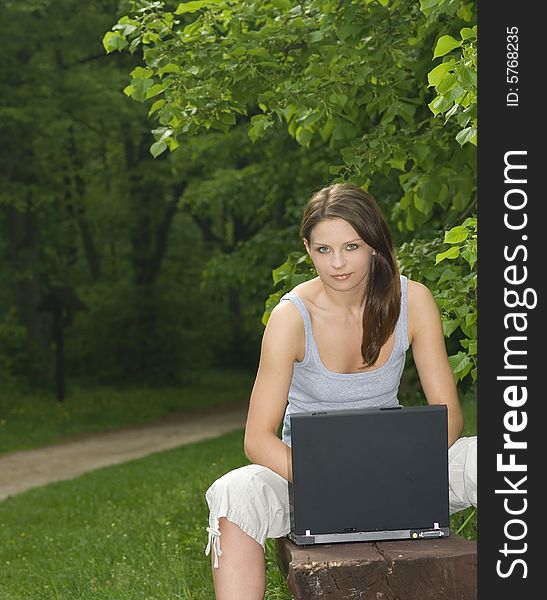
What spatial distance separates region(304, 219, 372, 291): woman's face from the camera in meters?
3.49

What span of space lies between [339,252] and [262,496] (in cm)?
80

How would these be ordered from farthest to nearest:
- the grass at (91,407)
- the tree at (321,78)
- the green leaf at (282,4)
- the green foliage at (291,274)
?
the grass at (91,407) → the green leaf at (282,4) → the tree at (321,78) → the green foliage at (291,274)

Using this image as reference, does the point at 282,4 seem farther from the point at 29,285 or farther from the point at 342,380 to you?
the point at 29,285

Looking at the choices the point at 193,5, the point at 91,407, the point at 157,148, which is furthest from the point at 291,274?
the point at 91,407

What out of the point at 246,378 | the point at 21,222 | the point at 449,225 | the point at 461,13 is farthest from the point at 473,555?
the point at 246,378

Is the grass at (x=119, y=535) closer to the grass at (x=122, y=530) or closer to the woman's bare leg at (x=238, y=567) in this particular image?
the grass at (x=122, y=530)

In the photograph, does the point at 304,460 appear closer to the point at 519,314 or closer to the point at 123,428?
the point at 519,314

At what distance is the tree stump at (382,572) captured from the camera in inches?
120

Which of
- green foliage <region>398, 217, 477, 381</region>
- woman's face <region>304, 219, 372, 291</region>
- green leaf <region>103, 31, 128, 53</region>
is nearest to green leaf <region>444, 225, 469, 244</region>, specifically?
green foliage <region>398, 217, 477, 381</region>

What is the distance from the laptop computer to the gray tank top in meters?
0.49

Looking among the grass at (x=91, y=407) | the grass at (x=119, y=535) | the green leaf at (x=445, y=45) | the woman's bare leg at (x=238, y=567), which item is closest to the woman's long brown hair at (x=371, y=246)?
the green leaf at (x=445, y=45)

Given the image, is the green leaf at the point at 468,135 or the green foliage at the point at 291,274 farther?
the green foliage at the point at 291,274

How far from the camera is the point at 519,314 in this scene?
2.58 metres

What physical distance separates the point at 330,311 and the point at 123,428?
1457 centimetres
